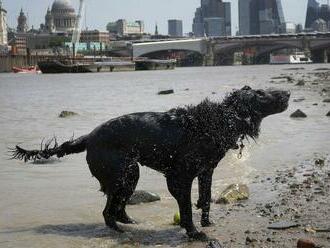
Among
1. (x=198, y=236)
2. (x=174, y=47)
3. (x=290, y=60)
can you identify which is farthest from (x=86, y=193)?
(x=290, y=60)

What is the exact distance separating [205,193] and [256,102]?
1.11 meters

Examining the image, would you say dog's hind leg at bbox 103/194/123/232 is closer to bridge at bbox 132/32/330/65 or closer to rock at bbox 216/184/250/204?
rock at bbox 216/184/250/204

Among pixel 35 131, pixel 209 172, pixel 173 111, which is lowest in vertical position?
pixel 35 131

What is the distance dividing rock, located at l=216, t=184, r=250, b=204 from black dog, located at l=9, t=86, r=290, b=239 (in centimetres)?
146

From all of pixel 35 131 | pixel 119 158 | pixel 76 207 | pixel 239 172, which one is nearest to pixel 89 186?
pixel 76 207

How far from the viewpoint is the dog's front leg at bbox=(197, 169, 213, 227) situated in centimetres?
661

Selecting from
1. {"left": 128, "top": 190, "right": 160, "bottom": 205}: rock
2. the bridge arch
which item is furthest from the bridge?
{"left": 128, "top": 190, "right": 160, "bottom": 205}: rock

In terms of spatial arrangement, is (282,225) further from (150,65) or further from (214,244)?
(150,65)

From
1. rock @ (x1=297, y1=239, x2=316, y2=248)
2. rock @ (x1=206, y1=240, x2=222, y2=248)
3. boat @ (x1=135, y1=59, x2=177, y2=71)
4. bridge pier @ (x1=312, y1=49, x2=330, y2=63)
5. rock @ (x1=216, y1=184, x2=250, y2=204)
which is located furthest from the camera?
bridge pier @ (x1=312, y1=49, x2=330, y2=63)

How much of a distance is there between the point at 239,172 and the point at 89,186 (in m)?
2.56

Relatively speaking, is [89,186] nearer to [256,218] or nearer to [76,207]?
[76,207]

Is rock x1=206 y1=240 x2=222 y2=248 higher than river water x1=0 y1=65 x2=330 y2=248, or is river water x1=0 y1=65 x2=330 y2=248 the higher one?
rock x1=206 y1=240 x2=222 y2=248

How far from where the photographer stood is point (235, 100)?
254 inches

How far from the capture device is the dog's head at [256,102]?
642cm
